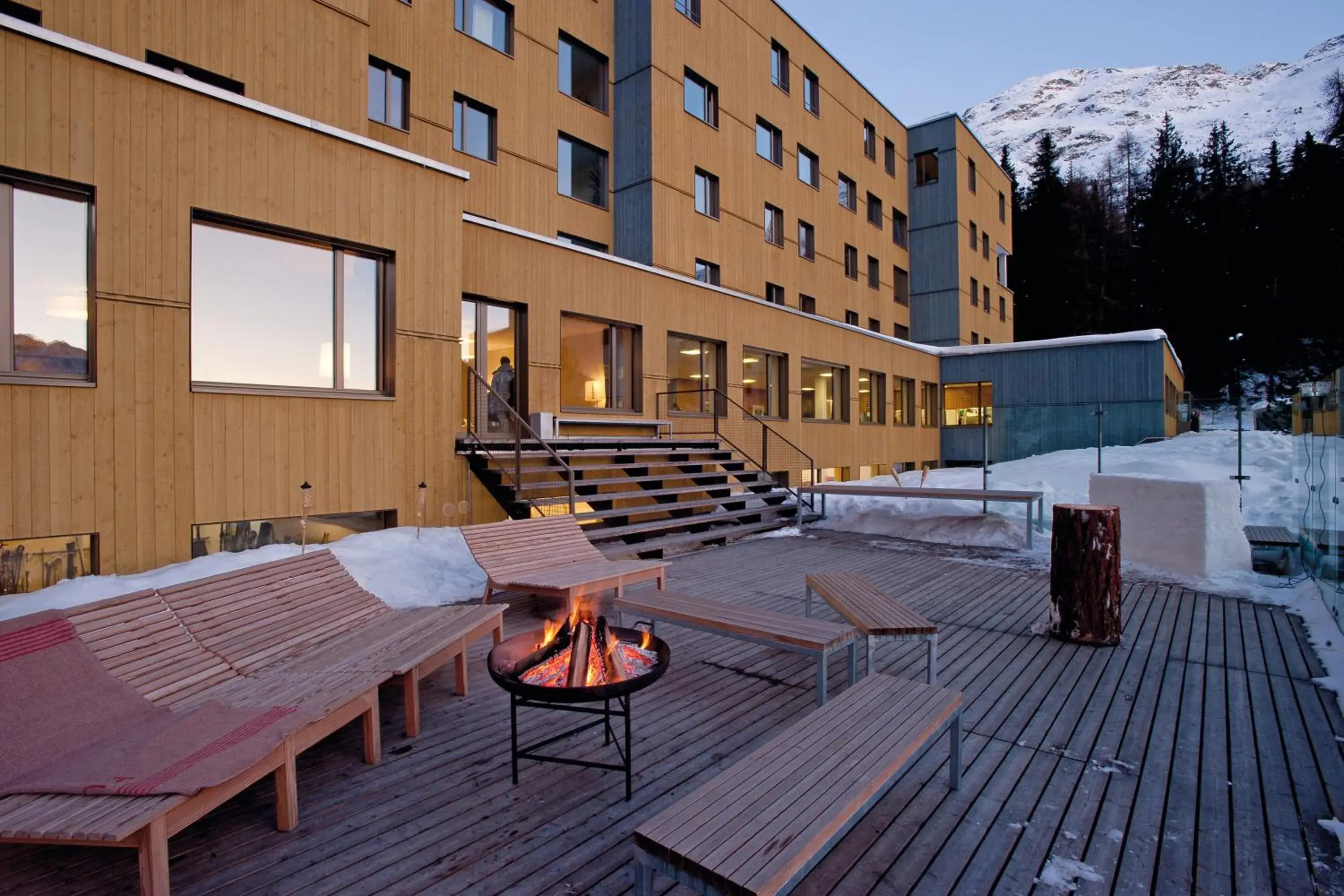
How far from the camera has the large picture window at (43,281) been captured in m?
5.75

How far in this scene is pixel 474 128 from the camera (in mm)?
13734

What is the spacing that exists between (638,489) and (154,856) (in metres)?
8.64

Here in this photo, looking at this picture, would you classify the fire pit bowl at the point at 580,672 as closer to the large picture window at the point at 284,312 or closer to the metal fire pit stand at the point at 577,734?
the metal fire pit stand at the point at 577,734

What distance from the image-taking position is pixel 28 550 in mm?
5859

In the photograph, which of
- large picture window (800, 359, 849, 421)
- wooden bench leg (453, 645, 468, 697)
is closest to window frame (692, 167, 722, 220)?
large picture window (800, 359, 849, 421)

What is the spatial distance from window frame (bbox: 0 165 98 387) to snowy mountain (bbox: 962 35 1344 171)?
127 meters

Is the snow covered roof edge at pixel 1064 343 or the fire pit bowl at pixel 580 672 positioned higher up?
the snow covered roof edge at pixel 1064 343

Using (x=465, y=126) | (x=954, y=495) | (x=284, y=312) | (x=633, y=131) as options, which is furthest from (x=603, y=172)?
(x=954, y=495)

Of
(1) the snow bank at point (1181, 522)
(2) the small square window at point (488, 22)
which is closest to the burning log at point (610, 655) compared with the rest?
(1) the snow bank at point (1181, 522)

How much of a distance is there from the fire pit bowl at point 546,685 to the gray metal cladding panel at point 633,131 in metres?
14.7

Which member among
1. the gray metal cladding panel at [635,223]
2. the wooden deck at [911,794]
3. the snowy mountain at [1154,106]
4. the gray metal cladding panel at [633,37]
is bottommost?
the wooden deck at [911,794]

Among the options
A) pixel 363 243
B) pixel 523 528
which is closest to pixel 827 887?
pixel 523 528

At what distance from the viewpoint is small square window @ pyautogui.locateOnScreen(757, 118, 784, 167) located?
777 inches

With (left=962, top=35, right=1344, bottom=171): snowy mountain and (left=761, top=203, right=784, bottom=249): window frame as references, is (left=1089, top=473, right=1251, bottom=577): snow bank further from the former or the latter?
(left=962, top=35, right=1344, bottom=171): snowy mountain
